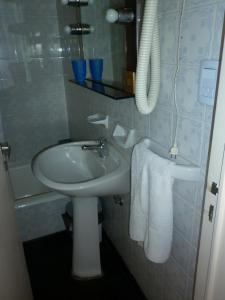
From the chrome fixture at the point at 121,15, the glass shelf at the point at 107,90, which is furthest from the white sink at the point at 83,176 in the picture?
the chrome fixture at the point at 121,15

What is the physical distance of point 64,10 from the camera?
189 centimetres

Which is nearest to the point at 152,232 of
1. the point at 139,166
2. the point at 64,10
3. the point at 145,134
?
the point at 139,166

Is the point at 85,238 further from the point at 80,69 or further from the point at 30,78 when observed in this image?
the point at 30,78

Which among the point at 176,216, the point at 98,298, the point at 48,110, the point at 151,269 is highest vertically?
the point at 48,110

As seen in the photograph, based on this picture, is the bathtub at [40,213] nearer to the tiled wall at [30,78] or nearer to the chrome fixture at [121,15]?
the tiled wall at [30,78]

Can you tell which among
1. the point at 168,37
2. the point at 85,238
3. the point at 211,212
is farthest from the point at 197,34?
the point at 85,238

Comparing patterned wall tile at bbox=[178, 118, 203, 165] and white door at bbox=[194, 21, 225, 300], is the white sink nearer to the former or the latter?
patterned wall tile at bbox=[178, 118, 203, 165]

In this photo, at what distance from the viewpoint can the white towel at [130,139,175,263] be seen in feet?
3.14

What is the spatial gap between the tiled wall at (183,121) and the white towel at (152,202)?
7 centimetres

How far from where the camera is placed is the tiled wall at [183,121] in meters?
0.74

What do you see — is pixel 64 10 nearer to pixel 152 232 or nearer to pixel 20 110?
pixel 20 110

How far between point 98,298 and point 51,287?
31cm

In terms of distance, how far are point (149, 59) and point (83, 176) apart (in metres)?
0.88

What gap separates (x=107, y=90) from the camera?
1.30m
